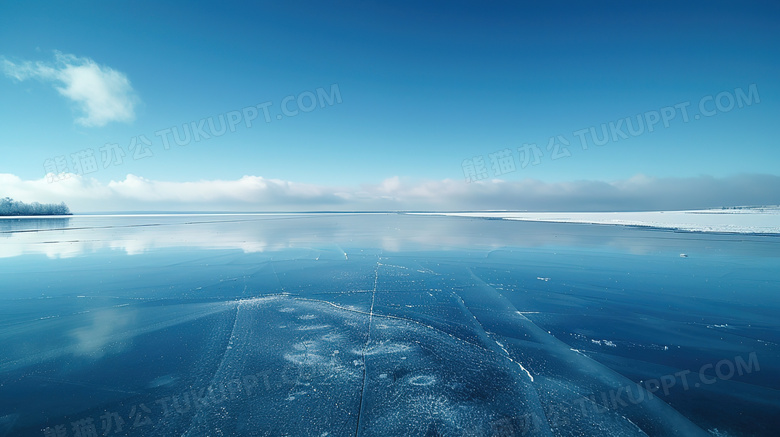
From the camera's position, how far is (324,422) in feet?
8.20

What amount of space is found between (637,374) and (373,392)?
3.00 m

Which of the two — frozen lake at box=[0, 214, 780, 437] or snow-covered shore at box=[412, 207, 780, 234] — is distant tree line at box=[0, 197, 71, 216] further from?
snow-covered shore at box=[412, 207, 780, 234]

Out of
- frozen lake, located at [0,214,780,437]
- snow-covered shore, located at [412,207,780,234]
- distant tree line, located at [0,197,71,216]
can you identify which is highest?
distant tree line, located at [0,197,71,216]

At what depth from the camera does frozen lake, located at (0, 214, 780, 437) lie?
101 inches

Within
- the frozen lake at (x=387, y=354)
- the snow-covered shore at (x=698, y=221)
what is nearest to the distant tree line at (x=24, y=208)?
the frozen lake at (x=387, y=354)

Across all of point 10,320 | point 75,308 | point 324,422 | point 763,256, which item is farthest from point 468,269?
point 763,256

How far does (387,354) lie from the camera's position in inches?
144

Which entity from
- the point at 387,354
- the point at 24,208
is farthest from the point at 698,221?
the point at 24,208

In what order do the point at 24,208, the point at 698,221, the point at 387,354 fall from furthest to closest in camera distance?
1. the point at 24,208
2. the point at 698,221
3. the point at 387,354

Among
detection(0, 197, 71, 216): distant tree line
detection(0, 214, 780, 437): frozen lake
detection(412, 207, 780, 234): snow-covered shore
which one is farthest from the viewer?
detection(0, 197, 71, 216): distant tree line

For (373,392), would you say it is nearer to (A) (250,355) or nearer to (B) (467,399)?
(B) (467,399)

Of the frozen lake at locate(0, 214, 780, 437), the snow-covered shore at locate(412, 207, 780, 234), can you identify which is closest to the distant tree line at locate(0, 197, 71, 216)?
the frozen lake at locate(0, 214, 780, 437)

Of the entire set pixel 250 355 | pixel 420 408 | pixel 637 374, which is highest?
pixel 250 355

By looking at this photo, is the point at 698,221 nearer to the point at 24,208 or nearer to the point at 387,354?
the point at 387,354
